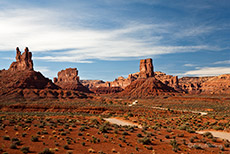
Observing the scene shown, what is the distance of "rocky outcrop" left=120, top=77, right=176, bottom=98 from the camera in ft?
438

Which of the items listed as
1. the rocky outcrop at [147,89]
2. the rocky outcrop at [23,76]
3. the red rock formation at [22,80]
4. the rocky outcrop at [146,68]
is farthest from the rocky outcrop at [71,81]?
the red rock formation at [22,80]

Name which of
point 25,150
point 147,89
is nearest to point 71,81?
point 147,89

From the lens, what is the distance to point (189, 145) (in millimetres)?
19250

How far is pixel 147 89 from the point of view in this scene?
14062 cm

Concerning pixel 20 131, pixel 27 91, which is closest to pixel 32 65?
pixel 27 91

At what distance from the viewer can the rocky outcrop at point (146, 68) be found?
170 m

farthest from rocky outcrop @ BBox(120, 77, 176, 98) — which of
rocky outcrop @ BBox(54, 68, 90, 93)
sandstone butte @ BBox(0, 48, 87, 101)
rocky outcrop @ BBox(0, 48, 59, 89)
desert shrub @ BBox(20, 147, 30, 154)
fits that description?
desert shrub @ BBox(20, 147, 30, 154)

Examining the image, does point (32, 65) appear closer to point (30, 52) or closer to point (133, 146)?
point (30, 52)

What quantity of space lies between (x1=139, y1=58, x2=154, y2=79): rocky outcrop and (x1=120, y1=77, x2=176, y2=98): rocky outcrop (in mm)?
11608

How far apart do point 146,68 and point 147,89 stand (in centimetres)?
3772

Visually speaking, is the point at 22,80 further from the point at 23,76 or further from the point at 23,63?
the point at 23,63

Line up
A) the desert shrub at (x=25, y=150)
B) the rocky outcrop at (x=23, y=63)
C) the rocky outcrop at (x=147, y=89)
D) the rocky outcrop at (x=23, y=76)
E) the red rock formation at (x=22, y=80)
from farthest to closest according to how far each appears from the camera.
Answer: the rocky outcrop at (x=147, y=89) → the rocky outcrop at (x=23, y=63) → the rocky outcrop at (x=23, y=76) → the red rock formation at (x=22, y=80) → the desert shrub at (x=25, y=150)

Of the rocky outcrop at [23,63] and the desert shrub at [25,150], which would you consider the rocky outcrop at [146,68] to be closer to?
the rocky outcrop at [23,63]

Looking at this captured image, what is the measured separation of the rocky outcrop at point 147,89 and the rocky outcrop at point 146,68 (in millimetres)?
11608
